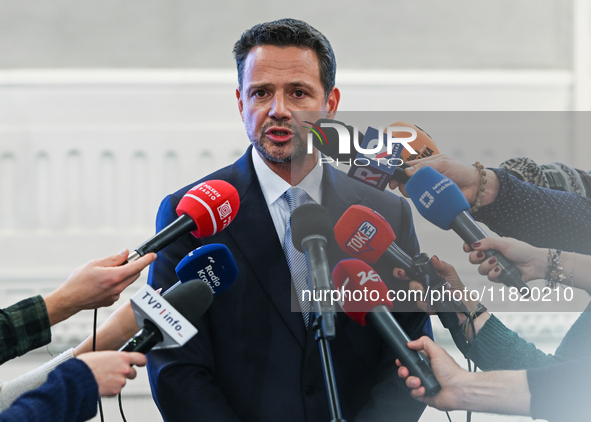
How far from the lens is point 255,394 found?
140cm

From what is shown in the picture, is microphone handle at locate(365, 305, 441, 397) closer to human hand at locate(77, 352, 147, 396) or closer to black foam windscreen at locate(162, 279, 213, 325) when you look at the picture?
black foam windscreen at locate(162, 279, 213, 325)

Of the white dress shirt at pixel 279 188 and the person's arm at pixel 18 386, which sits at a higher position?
the white dress shirt at pixel 279 188

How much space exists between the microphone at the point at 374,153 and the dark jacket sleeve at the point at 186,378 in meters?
0.49

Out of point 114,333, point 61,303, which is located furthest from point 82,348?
point 61,303

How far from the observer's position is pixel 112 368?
1.02 m

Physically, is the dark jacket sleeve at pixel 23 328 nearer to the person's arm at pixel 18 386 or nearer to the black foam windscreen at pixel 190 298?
the person's arm at pixel 18 386

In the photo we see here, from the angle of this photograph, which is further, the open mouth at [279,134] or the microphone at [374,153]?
the open mouth at [279,134]

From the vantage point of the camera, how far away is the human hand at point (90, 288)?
122cm

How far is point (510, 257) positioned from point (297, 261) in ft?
1.82

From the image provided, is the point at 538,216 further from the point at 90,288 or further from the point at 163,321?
the point at 90,288

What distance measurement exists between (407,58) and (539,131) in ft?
3.13

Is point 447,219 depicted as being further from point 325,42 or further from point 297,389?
point 325,42

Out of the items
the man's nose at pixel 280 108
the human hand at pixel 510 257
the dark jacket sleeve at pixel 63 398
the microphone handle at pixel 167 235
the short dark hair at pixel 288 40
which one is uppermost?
the short dark hair at pixel 288 40

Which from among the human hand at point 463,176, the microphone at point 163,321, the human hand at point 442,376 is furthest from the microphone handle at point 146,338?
the human hand at point 463,176
